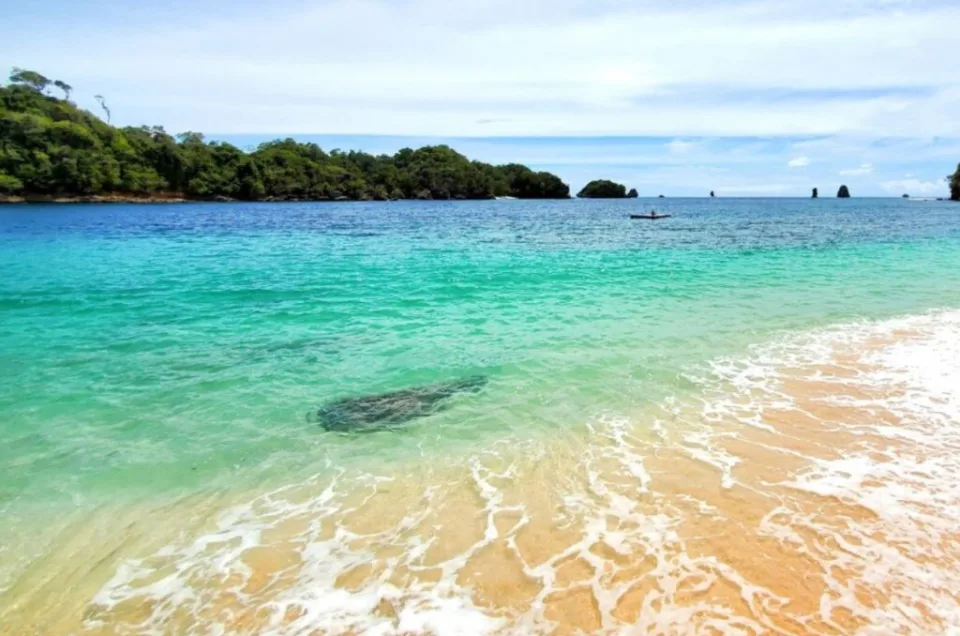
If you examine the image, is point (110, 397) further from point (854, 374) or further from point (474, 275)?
point (474, 275)

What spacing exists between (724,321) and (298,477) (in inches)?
427

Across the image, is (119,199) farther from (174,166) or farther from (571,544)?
(571,544)

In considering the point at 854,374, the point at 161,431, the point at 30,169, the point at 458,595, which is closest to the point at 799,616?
the point at 458,595

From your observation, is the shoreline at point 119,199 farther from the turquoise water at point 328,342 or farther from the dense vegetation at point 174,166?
the turquoise water at point 328,342

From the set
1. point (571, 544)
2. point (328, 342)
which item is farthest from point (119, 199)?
point (571, 544)

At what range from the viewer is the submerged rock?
7555mm

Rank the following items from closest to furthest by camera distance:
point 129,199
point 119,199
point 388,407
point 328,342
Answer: point 388,407 < point 328,342 < point 119,199 < point 129,199

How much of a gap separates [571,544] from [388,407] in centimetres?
394

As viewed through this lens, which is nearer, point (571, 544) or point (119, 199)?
point (571, 544)

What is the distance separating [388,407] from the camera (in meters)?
8.06

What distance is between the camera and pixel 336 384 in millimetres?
9039

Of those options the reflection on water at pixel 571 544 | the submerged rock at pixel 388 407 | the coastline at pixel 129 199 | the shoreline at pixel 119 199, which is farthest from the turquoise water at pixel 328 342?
the coastline at pixel 129 199

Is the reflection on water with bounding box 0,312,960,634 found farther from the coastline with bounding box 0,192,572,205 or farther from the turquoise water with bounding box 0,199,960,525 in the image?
the coastline with bounding box 0,192,572,205

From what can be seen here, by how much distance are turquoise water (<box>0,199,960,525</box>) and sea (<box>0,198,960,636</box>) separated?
0.07 meters
